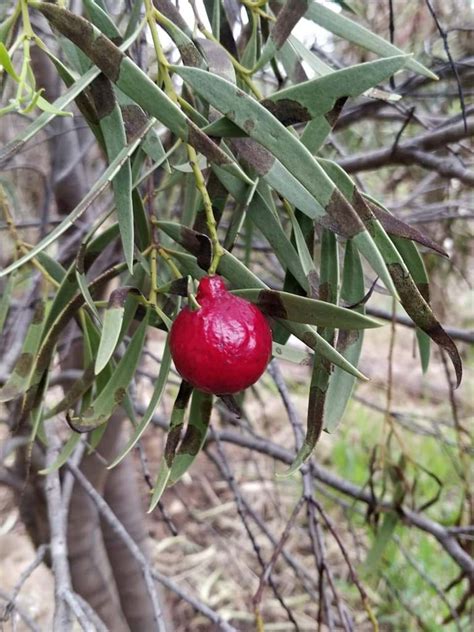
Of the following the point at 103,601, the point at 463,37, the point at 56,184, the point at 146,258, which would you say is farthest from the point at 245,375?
the point at 463,37

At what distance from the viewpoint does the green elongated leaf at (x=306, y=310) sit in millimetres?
386

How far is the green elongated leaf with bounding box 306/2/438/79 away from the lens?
1.90 feet

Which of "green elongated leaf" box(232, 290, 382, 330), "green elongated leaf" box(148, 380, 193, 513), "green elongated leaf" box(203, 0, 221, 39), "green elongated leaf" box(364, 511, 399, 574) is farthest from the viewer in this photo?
"green elongated leaf" box(364, 511, 399, 574)

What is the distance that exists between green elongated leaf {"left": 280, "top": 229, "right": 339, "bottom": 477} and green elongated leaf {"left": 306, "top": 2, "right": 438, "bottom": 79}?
191mm

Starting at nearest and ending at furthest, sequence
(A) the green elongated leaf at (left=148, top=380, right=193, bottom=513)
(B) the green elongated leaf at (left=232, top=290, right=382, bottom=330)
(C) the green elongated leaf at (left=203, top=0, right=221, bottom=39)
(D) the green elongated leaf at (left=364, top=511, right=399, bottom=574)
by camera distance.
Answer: (B) the green elongated leaf at (left=232, top=290, right=382, bottom=330) → (A) the green elongated leaf at (left=148, top=380, right=193, bottom=513) → (C) the green elongated leaf at (left=203, top=0, right=221, bottom=39) → (D) the green elongated leaf at (left=364, top=511, right=399, bottom=574)

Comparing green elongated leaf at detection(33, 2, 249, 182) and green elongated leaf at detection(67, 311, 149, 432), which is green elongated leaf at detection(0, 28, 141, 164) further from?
green elongated leaf at detection(67, 311, 149, 432)

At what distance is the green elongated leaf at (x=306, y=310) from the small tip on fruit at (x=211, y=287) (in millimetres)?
17

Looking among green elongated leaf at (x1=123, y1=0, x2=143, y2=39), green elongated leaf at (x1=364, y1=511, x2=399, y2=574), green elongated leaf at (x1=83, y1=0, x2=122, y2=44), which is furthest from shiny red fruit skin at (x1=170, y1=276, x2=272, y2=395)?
green elongated leaf at (x1=364, y1=511, x2=399, y2=574)

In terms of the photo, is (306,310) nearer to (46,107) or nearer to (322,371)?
(322,371)

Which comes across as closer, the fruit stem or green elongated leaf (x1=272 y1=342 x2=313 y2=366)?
the fruit stem

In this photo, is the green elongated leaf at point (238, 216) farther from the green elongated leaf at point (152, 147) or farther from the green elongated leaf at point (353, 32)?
the green elongated leaf at point (353, 32)

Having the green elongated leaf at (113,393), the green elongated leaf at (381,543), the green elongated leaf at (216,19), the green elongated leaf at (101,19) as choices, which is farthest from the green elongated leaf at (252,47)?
the green elongated leaf at (381,543)

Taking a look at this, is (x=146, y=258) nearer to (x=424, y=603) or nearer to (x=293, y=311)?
(x=293, y=311)

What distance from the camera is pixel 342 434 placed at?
3.42m
